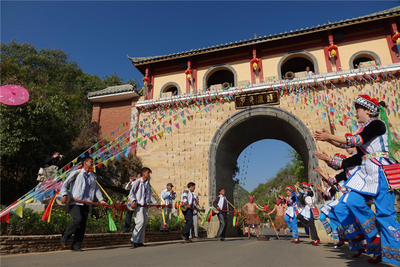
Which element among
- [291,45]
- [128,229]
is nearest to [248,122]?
[291,45]

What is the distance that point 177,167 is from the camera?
14492 mm

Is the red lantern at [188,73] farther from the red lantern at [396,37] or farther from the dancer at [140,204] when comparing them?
the red lantern at [396,37]

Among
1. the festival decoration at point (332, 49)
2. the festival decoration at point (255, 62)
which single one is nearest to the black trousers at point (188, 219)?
the festival decoration at point (255, 62)

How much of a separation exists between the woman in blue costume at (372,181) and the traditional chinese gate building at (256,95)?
9425 mm

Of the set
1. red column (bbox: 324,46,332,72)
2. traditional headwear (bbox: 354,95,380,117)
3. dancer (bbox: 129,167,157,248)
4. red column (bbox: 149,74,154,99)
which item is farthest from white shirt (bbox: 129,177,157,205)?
red column (bbox: 324,46,332,72)

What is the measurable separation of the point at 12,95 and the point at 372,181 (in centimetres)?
837

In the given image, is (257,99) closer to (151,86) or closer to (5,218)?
(151,86)

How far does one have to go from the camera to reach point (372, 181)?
3193 mm

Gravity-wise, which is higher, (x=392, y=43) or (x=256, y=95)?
(x=392, y=43)

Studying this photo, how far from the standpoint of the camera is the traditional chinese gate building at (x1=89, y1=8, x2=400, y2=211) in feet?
41.4

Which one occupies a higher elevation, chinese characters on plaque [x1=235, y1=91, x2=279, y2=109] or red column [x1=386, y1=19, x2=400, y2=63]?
red column [x1=386, y1=19, x2=400, y2=63]

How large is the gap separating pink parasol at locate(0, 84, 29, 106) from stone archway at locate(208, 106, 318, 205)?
9.22 metres

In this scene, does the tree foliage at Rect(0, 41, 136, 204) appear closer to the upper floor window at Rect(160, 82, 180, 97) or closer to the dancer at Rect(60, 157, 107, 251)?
the upper floor window at Rect(160, 82, 180, 97)

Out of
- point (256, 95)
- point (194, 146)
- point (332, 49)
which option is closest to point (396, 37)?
point (332, 49)
